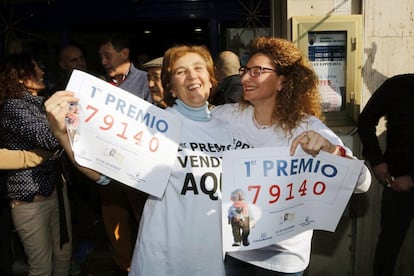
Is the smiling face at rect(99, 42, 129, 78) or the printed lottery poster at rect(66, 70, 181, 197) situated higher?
the smiling face at rect(99, 42, 129, 78)

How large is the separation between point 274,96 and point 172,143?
65cm

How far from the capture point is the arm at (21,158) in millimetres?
2947

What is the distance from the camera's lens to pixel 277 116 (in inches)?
88.7

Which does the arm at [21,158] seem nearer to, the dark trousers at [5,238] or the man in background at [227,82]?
the dark trousers at [5,238]

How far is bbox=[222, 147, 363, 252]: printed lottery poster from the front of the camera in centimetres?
195

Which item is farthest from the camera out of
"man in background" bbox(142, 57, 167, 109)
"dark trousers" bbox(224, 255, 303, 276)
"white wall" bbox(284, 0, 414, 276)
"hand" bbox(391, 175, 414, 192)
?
"man in background" bbox(142, 57, 167, 109)

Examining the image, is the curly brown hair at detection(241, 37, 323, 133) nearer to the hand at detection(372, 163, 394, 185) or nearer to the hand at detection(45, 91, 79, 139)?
the hand at detection(45, 91, 79, 139)

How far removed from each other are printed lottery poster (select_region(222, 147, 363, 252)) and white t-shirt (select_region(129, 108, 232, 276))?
0.07 metres

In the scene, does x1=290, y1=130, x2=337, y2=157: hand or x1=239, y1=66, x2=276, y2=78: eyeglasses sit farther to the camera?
x1=239, y1=66, x2=276, y2=78: eyeglasses

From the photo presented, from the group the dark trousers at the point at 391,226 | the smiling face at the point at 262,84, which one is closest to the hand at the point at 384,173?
the dark trousers at the point at 391,226

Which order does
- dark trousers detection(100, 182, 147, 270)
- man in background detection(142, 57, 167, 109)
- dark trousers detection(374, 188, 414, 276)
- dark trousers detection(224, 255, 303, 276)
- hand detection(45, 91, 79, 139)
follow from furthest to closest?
1. dark trousers detection(100, 182, 147, 270)
2. man in background detection(142, 57, 167, 109)
3. dark trousers detection(374, 188, 414, 276)
4. dark trousers detection(224, 255, 303, 276)
5. hand detection(45, 91, 79, 139)

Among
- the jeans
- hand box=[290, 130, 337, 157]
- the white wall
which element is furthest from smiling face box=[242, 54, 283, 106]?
the jeans

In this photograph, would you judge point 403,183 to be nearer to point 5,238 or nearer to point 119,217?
point 119,217

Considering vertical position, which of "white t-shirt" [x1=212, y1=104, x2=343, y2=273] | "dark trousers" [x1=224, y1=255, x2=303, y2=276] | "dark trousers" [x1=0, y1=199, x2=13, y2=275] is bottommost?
"dark trousers" [x1=0, y1=199, x2=13, y2=275]
